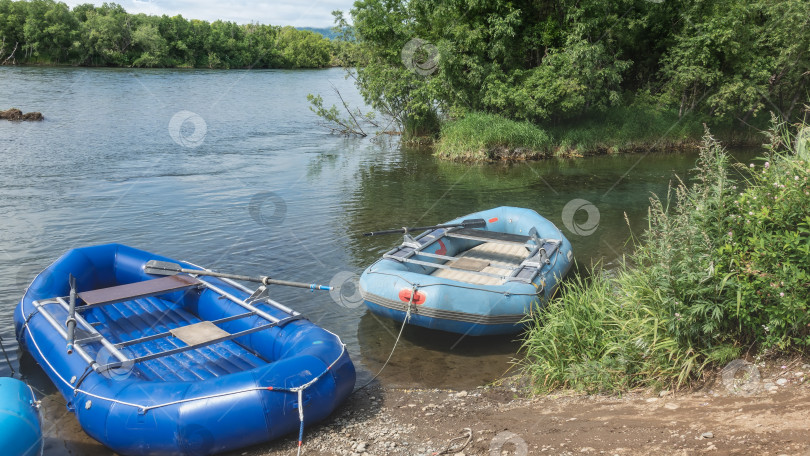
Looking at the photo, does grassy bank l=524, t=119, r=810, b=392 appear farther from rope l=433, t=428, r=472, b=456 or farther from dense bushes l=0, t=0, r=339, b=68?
dense bushes l=0, t=0, r=339, b=68

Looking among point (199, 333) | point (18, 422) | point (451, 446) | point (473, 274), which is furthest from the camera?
point (473, 274)

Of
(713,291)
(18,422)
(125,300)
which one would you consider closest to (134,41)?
(125,300)

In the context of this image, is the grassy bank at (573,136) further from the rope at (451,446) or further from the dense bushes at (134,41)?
the dense bushes at (134,41)

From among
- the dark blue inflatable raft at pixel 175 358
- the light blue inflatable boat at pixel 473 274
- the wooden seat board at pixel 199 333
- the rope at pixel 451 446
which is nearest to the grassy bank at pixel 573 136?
the light blue inflatable boat at pixel 473 274

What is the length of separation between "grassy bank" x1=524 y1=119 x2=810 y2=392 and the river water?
1599 mm

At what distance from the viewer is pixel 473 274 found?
8031 mm

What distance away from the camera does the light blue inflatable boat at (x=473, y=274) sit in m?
6.87

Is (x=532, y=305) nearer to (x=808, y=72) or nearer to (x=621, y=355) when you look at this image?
(x=621, y=355)

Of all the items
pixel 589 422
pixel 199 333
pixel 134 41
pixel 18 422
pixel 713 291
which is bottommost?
pixel 18 422

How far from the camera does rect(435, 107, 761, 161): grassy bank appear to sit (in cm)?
1884

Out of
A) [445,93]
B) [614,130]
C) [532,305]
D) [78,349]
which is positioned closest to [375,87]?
[445,93]

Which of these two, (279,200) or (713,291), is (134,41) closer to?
(279,200)

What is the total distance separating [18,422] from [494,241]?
624cm

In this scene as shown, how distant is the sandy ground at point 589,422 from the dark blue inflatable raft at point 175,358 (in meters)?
0.40
